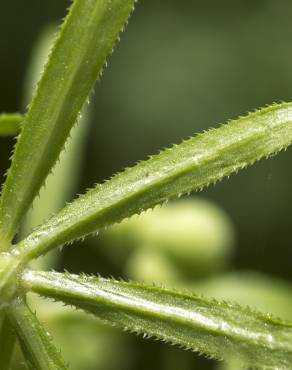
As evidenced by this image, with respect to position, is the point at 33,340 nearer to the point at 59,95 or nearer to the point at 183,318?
the point at 183,318

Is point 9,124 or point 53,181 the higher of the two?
point 9,124

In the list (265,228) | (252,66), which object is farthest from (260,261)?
(252,66)

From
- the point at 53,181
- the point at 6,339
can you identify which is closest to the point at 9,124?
the point at 6,339

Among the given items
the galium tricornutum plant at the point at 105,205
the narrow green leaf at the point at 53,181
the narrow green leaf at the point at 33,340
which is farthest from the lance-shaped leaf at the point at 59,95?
the narrow green leaf at the point at 53,181

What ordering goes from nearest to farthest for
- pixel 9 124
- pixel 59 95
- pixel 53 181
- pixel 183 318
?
pixel 183 318 → pixel 59 95 → pixel 9 124 → pixel 53 181

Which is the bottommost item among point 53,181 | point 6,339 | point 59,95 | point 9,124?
point 53,181

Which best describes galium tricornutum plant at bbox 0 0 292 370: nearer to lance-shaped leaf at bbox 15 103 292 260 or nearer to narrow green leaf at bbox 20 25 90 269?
lance-shaped leaf at bbox 15 103 292 260

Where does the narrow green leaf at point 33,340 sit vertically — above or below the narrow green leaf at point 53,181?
above

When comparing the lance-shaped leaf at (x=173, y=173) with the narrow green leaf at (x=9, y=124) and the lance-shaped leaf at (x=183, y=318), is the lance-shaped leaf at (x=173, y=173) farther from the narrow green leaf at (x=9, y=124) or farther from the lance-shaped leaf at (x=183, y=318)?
the narrow green leaf at (x=9, y=124)
